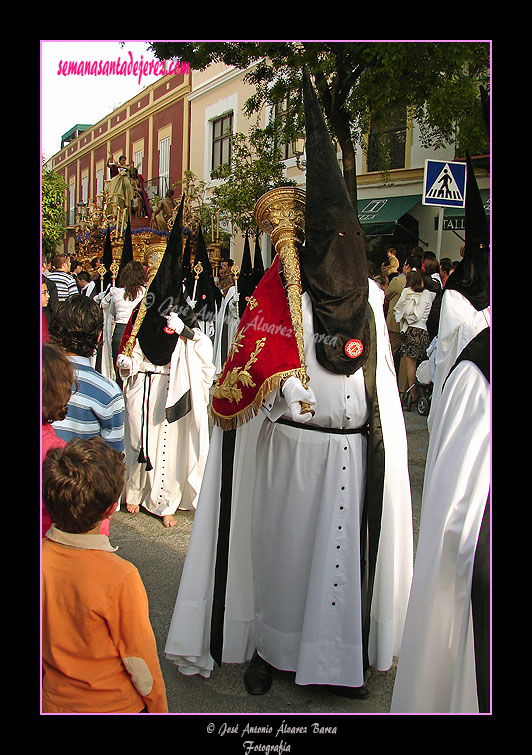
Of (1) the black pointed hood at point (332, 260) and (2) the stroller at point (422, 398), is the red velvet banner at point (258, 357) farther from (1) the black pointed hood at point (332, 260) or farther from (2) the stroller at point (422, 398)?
(2) the stroller at point (422, 398)

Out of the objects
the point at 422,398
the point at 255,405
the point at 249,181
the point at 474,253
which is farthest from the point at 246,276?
the point at 255,405

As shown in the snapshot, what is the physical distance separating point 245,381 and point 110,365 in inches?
182

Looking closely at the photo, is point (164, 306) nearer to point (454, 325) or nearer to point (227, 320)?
point (454, 325)

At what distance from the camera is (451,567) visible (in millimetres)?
1958

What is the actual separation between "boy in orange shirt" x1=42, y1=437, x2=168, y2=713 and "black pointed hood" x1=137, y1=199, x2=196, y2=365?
9.72ft

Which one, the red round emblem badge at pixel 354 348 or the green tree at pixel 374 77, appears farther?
the green tree at pixel 374 77

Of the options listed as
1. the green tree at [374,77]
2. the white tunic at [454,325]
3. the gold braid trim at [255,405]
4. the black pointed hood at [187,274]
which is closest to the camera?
the gold braid trim at [255,405]

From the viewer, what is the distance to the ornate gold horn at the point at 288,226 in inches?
109

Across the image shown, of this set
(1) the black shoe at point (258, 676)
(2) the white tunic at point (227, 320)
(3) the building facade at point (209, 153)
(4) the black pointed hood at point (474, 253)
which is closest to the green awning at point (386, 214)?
(3) the building facade at point (209, 153)

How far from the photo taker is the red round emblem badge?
2.78 m

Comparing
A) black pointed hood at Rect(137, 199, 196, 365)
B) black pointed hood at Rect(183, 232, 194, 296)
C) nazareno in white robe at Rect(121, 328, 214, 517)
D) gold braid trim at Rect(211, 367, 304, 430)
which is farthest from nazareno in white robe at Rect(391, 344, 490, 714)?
black pointed hood at Rect(183, 232, 194, 296)

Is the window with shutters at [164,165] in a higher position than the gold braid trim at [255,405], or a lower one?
higher

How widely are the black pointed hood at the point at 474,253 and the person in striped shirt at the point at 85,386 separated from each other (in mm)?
1807

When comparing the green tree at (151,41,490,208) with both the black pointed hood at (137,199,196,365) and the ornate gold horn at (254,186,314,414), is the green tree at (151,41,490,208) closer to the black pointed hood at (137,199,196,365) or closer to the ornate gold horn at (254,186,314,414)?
the black pointed hood at (137,199,196,365)
